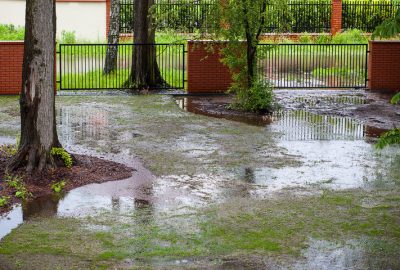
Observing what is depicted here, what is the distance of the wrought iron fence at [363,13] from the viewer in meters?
39.3

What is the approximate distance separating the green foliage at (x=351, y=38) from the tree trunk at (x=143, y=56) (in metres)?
14.5

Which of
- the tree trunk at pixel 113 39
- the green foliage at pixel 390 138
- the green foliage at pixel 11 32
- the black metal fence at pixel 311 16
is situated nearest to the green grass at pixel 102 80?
the tree trunk at pixel 113 39

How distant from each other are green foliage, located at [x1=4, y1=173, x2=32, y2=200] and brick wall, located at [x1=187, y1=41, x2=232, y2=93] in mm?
10727

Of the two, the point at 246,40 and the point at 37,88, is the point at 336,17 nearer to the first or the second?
the point at 246,40

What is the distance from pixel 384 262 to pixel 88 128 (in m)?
9.22

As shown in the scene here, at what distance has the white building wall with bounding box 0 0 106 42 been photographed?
1463 inches

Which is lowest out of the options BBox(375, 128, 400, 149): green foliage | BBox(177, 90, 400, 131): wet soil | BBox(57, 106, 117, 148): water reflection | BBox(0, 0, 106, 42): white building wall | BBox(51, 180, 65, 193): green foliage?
BBox(51, 180, 65, 193): green foliage

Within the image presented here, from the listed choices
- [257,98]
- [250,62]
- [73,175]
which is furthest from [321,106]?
[73,175]

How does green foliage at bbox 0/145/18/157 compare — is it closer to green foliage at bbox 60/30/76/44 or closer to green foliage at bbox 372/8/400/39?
green foliage at bbox 372/8/400/39

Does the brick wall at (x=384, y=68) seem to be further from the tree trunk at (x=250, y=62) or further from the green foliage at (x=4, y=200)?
the green foliage at (x=4, y=200)

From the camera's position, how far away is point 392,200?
11523mm

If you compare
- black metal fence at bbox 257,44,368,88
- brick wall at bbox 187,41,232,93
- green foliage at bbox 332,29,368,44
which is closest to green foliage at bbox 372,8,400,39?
black metal fence at bbox 257,44,368,88

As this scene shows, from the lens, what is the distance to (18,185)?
39.4ft

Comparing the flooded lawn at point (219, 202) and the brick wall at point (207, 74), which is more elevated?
the brick wall at point (207, 74)
